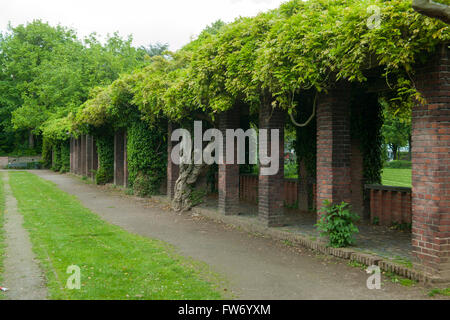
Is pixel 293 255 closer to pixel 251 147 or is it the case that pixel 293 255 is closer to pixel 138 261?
pixel 138 261

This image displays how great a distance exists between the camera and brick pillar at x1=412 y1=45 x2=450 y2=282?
5086mm

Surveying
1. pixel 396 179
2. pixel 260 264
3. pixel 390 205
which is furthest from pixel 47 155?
pixel 260 264

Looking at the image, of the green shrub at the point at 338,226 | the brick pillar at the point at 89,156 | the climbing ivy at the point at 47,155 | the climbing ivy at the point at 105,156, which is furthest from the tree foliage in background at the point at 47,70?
the green shrub at the point at 338,226

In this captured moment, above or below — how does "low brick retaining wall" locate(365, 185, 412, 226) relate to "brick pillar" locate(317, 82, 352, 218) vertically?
below

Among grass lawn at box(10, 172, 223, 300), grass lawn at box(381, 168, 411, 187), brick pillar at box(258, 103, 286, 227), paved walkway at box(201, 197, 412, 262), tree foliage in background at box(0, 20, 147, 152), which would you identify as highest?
tree foliage in background at box(0, 20, 147, 152)

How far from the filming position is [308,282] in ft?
17.9

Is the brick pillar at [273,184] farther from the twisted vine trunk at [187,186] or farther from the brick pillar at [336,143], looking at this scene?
the twisted vine trunk at [187,186]

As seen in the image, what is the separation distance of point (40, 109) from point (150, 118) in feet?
101

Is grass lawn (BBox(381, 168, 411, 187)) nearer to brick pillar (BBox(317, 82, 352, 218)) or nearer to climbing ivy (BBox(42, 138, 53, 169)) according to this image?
brick pillar (BBox(317, 82, 352, 218))

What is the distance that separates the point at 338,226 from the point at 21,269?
15.9ft

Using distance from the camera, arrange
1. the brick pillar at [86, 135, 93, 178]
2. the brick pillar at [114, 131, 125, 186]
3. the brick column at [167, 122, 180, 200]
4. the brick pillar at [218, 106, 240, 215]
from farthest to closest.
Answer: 1. the brick pillar at [86, 135, 93, 178]
2. the brick pillar at [114, 131, 125, 186]
3. the brick column at [167, 122, 180, 200]
4. the brick pillar at [218, 106, 240, 215]

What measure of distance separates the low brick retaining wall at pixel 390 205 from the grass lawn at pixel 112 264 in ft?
15.5

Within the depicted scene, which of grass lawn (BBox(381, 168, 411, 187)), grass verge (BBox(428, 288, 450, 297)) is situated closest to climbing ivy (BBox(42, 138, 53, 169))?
grass lawn (BBox(381, 168, 411, 187))

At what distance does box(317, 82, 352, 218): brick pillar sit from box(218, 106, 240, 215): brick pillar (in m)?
3.76
